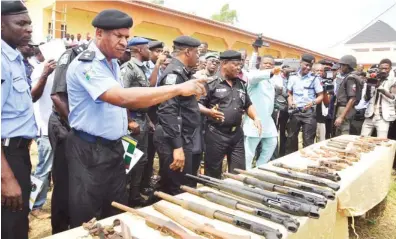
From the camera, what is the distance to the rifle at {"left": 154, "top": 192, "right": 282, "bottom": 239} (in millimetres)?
1755

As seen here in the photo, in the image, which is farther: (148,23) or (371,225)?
(148,23)

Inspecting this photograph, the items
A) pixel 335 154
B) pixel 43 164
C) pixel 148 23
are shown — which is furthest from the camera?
pixel 148 23

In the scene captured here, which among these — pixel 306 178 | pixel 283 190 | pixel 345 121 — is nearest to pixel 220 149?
pixel 306 178

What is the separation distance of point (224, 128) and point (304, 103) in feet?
9.24

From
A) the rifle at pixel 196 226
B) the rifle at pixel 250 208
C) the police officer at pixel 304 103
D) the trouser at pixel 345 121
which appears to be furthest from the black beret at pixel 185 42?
the trouser at pixel 345 121

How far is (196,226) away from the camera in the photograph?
5.76 ft

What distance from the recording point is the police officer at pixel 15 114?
2.00m

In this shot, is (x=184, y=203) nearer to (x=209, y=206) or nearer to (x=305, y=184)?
(x=209, y=206)

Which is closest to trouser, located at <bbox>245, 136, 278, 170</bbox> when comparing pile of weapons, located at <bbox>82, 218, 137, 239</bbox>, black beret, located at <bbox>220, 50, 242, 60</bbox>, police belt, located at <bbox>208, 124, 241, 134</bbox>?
police belt, located at <bbox>208, 124, 241, 134</bbox>

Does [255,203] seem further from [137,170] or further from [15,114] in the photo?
[137,170]

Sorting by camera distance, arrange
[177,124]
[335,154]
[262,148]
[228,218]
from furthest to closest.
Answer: [262,148] → [335,154] → [177,124] → [228,218]

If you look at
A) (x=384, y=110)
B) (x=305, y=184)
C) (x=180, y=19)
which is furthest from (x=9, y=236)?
(x=180, y=19)

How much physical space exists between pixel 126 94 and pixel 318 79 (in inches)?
201

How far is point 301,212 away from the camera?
6.81 ft
